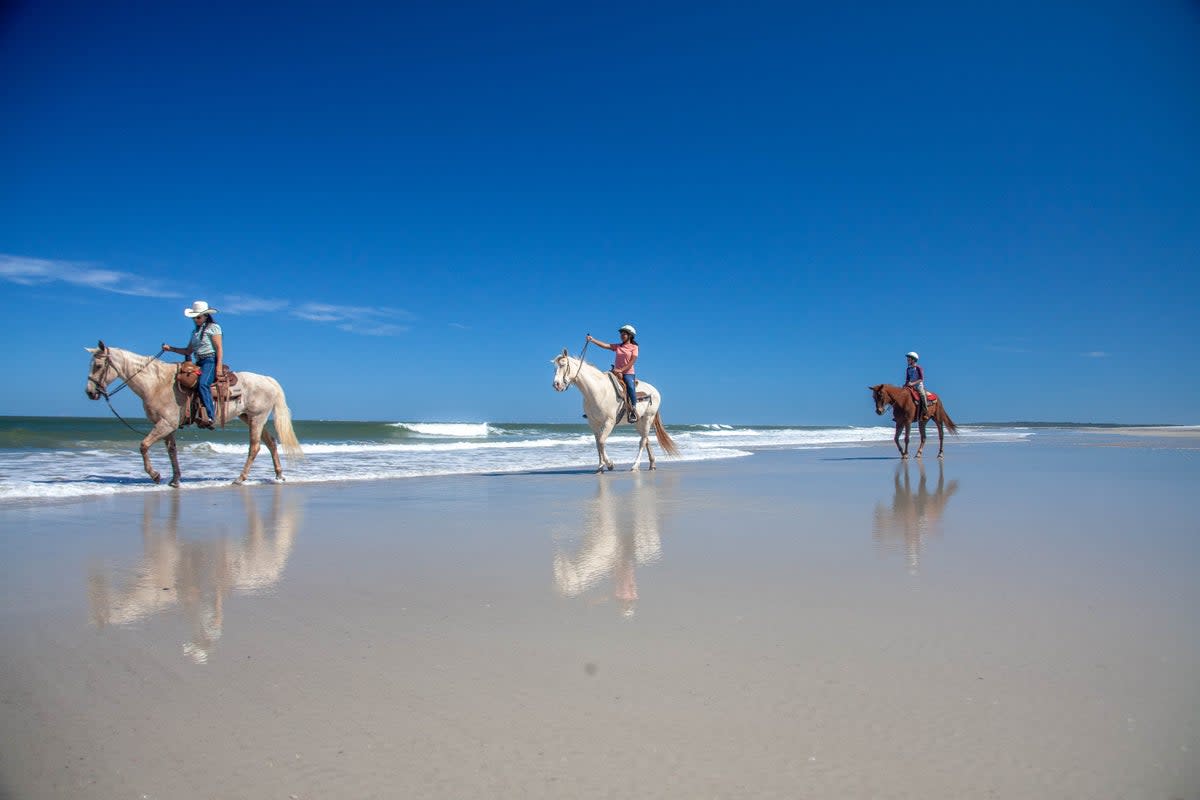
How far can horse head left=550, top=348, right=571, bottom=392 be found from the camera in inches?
447

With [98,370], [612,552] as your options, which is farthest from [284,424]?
[612,552]

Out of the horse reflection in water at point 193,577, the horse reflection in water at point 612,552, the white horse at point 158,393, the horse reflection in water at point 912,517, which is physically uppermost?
the white horse at point 158,393

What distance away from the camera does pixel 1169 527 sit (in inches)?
215

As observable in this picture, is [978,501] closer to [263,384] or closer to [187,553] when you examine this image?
[187,553]

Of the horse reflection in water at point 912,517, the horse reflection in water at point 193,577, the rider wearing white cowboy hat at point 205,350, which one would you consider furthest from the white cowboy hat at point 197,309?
the horse reflection in water at point 912,517

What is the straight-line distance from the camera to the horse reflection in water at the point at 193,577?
3104 mm

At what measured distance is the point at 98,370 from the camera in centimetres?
929

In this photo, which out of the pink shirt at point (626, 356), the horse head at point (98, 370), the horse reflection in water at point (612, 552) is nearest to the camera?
the horse reflection in water at point (612, 552)

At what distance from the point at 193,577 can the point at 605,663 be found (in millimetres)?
2715

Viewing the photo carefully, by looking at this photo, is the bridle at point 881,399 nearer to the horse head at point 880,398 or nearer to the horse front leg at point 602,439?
the horse head at point 880,398

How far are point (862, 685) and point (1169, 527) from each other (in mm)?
4859

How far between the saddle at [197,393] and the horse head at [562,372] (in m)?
4.82

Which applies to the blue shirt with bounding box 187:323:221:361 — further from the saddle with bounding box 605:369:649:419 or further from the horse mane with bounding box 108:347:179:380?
the saddle with bounding box 605:369:649:419

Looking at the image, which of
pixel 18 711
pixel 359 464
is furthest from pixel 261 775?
pixel 359 464
